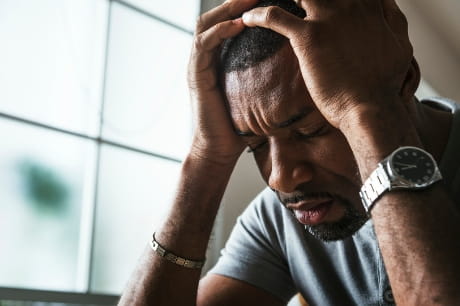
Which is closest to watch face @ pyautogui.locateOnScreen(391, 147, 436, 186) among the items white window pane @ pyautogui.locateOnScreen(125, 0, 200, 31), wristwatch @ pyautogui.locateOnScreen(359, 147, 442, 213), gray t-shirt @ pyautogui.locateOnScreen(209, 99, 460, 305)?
wristwatch @ pyautogui.locateOnScreen(359, 147, 442, 213)

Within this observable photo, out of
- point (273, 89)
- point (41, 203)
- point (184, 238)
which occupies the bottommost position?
point (41, 203)

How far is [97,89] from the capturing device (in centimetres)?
213

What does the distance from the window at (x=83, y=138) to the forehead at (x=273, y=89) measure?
102 centimetres

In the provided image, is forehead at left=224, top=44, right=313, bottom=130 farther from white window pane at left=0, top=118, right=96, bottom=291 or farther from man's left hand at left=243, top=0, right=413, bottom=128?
white window pane at left=0, top=118, right=96, bottom=291

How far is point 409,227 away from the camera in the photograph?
2.68 feet

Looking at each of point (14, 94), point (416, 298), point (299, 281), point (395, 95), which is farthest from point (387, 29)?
point (14, 94)

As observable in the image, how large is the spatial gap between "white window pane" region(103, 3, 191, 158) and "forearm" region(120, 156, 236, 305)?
37.2 inches

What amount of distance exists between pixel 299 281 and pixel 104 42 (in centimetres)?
117

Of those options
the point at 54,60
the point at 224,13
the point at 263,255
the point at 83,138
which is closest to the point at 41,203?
the point at 83,138

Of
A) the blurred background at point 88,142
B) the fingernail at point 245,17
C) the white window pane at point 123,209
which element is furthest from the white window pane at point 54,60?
the fingernail at point 245,17

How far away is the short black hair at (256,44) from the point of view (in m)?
1.06

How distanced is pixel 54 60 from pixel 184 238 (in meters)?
1.01

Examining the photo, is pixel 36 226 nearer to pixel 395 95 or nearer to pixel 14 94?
pixel 14 94

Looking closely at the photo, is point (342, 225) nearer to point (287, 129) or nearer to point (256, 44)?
point (287, 129)
